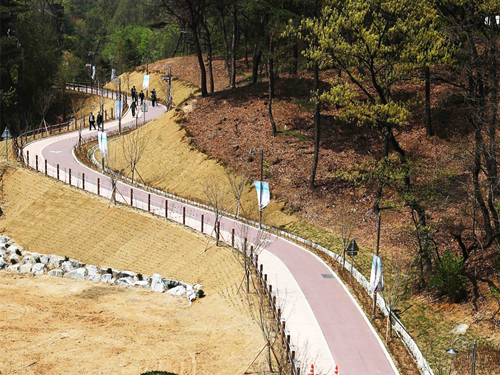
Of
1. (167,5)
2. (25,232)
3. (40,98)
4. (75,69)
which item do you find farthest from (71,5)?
(25,232)

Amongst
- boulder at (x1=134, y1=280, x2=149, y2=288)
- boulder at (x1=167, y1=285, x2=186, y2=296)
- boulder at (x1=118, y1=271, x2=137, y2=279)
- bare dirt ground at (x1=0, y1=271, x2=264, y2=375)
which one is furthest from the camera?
boulder at (x1=118, y1=271, x2=137, y2=279)

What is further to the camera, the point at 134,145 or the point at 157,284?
the point at 134,145

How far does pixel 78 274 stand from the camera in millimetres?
34281

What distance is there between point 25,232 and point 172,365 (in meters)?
21.5

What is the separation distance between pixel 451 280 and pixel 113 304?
589 inches

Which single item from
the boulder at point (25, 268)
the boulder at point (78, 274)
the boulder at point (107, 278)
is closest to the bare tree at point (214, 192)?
the boulder at point (107, 278)

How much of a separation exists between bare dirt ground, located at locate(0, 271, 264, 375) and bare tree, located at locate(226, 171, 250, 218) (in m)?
9.73

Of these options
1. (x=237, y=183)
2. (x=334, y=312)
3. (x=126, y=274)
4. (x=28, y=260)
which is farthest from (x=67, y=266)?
(x=334, y=312)

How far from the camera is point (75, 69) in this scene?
305 ft

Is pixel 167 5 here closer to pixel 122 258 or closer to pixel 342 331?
pixel 122 258

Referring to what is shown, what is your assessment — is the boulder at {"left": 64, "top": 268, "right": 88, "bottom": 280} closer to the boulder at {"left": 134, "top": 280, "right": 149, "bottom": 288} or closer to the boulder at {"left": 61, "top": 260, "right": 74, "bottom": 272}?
the boulder at {"left": 61, "top": 260, "right": 74, "bottom": 272}

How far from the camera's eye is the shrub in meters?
25.7

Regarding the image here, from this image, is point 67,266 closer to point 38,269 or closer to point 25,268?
point 38,269

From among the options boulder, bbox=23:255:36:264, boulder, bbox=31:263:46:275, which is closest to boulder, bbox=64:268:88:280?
boulder, bbox=31:263:46:275
